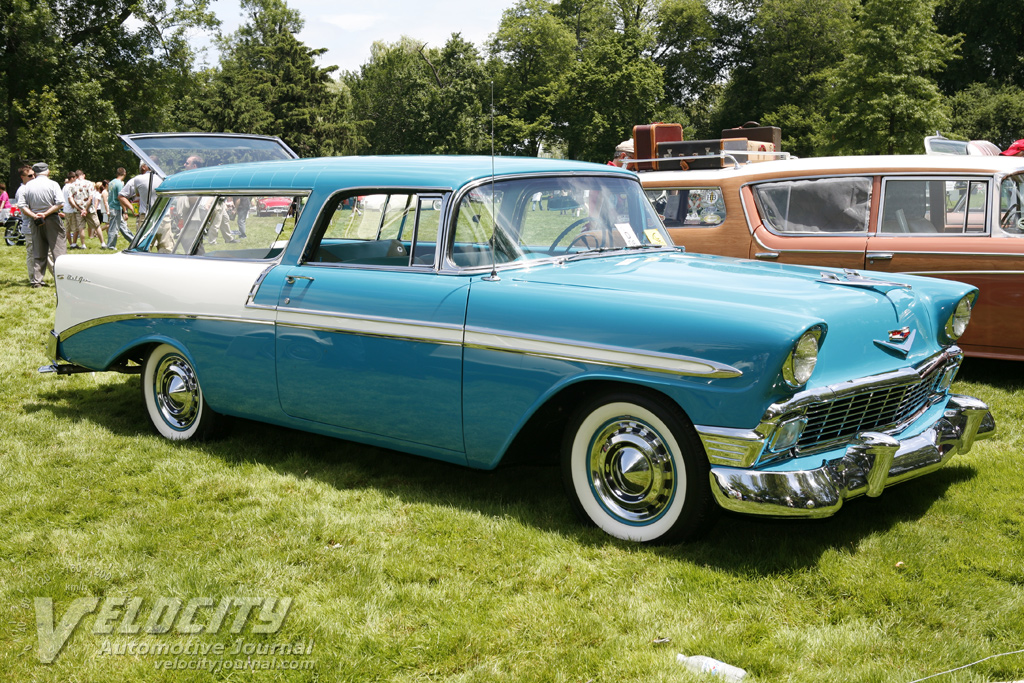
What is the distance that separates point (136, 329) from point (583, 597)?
3.54 meters

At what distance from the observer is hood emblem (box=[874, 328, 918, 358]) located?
13.0ft

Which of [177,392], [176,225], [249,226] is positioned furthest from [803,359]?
[176,225]

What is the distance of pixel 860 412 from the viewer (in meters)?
3.93

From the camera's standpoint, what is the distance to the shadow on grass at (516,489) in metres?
3.91

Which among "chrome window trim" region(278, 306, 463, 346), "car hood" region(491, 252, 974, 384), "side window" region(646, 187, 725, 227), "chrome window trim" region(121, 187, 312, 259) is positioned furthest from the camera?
"side window" region(646, 187, 725, 227)

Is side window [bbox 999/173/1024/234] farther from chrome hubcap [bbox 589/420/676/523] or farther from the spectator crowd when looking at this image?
the spectator crowd

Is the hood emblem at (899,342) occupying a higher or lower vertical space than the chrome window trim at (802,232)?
lower

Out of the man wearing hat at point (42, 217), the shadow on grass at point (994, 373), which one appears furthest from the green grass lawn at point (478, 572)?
the man wearing hat at point (42, 217)

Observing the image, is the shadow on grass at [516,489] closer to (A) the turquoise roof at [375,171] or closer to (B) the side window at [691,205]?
(A) the turquoise roof at [375,171]

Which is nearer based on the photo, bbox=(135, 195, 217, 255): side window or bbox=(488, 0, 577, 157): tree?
bbox=(135, 195, 217, 255): side window

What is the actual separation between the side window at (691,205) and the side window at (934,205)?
4.38 feet

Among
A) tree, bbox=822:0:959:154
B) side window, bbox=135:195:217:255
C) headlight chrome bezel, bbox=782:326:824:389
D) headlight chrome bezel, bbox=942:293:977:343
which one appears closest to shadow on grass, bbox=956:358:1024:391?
headlight chrome bezel, bbox=942:293:977:343

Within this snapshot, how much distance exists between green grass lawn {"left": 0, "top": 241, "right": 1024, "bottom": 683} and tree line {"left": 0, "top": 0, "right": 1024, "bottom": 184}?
3409 cm

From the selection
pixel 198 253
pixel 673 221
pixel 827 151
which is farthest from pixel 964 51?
pixel 198 253
